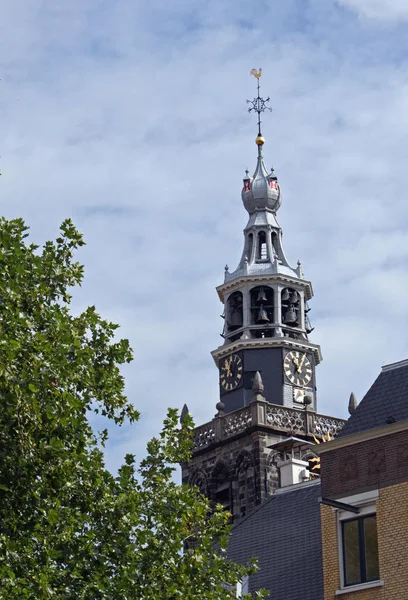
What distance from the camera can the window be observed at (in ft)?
147

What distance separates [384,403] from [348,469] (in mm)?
2223

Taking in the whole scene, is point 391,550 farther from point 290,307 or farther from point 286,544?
point 290,307

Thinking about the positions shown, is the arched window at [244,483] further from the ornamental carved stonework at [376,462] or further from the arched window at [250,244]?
the ornamental carved stonework at [376,462]

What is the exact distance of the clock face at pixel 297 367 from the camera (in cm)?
10862

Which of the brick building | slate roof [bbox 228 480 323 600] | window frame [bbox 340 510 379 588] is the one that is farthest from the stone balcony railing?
window frame [bbox 340 510 379 588]

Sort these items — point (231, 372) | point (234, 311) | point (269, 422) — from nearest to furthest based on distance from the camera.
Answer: point (269, 422) < point (231, 372) < point (234, 311)

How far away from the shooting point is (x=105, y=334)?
137ft

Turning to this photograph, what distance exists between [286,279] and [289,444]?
56.7ft

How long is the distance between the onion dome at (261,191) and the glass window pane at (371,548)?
72851mm

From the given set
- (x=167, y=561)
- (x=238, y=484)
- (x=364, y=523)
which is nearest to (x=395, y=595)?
(x=364, y=523)

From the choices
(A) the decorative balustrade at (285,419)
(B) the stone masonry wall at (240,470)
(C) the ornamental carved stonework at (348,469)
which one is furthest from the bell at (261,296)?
(C) the ornamental carved stonework at (348,469)

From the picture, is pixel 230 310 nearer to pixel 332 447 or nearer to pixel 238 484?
pixel 238 484

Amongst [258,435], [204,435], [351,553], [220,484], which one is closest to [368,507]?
[351,553]

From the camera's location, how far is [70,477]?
39.5 metres
